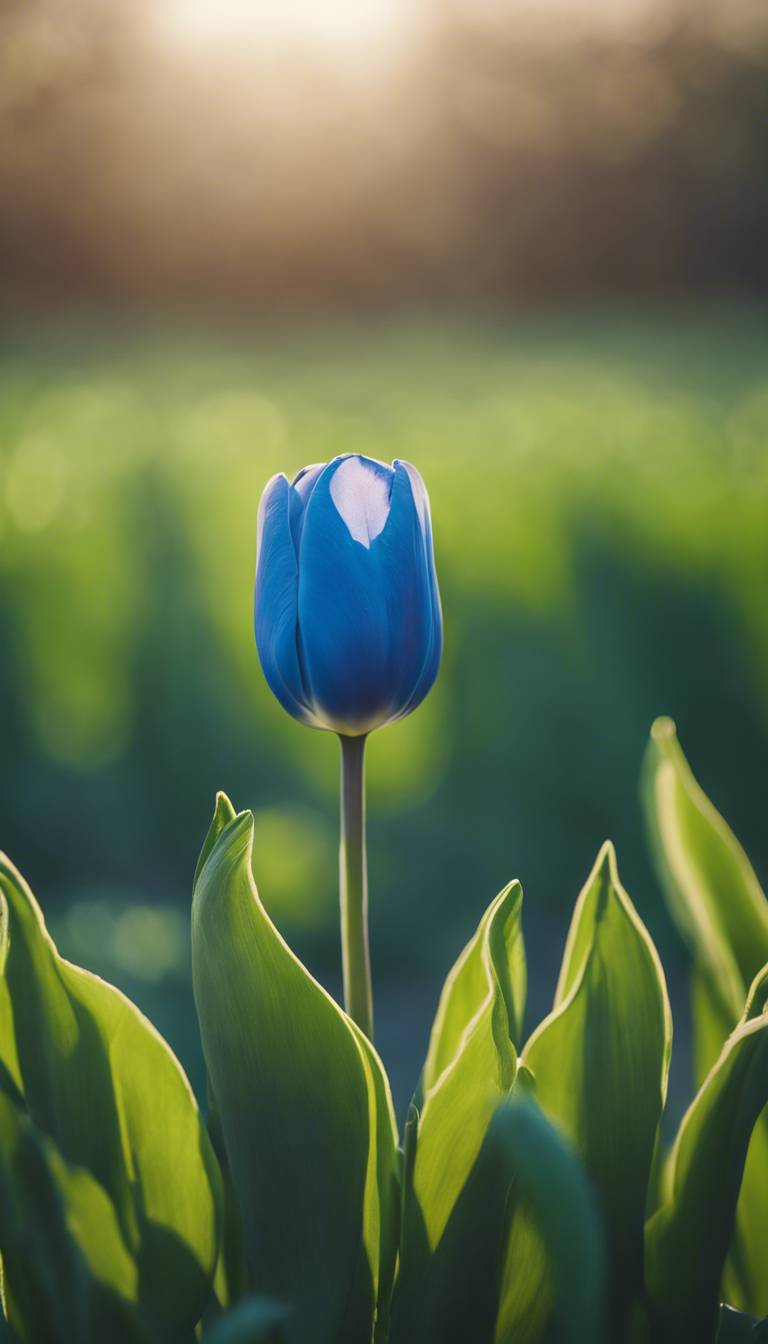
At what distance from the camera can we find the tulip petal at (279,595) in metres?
0.51

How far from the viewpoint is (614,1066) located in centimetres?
54

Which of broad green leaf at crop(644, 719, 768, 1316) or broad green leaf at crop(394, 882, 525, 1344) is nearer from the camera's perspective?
broad green leaf at crop(394, 882, 525, 1344)

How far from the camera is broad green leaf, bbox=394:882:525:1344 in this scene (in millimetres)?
497

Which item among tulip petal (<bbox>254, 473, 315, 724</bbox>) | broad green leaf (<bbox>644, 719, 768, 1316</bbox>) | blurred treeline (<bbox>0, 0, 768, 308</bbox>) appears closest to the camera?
tulip petal (<bbox>254, 473, 315, 724</bbox>)

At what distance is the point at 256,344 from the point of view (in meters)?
4.48

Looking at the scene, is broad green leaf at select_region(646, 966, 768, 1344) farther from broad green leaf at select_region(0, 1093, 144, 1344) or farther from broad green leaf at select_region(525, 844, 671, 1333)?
broad green leaf at select_region(0, 1093, 144, 1344)

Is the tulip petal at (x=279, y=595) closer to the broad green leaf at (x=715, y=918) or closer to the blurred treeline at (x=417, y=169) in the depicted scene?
the broad green leaf at (x=715, y=918)

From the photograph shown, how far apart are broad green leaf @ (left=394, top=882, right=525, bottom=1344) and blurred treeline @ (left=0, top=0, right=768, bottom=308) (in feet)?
10.5

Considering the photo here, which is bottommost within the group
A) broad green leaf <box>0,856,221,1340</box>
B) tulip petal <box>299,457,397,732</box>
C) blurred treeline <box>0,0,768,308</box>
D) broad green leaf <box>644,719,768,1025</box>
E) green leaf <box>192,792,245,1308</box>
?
green leaf <box>192,792,245,1308</box>

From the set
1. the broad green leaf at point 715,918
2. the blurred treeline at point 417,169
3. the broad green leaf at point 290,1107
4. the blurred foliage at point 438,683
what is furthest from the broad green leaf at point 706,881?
the blurred treeline at point 417,169

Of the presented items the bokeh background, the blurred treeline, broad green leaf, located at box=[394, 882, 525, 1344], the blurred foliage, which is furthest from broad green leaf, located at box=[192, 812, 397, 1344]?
the blurred treeline

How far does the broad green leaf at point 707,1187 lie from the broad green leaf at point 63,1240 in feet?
0.71

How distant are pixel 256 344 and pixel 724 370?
5.91ft

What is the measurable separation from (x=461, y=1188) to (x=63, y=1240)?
0.16m
